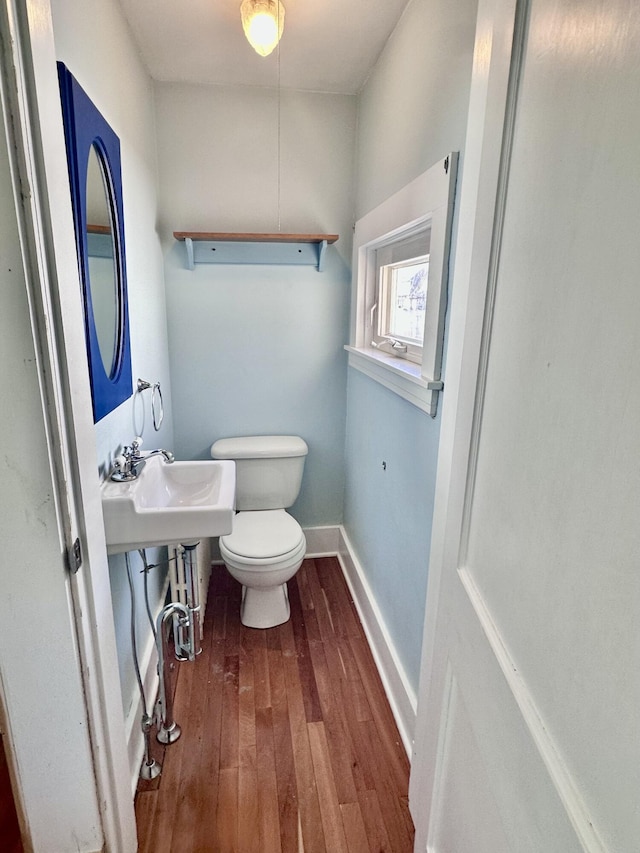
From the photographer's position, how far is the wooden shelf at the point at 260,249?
207 cm

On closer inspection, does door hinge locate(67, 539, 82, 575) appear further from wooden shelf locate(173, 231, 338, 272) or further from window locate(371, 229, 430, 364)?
wooden shelf locate(173, 231, 338, 272)

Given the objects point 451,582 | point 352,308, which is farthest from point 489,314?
point 352,308

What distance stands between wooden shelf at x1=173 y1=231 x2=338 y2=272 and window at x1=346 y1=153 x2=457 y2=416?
20 cm

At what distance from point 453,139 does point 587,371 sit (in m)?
0.95

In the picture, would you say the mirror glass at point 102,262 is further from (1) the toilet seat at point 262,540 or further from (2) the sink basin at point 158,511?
(1) the toilet seat at point 262,540

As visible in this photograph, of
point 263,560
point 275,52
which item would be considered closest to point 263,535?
point 263,560

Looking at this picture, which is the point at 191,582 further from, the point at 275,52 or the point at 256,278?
the point at 275,52

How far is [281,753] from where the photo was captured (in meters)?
1.51

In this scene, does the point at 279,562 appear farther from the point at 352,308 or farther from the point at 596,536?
the point at 596,536

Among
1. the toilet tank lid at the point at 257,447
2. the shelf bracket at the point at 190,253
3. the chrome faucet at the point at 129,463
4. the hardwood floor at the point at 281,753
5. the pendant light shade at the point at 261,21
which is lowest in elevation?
the hardwood floor at the point at 281,753

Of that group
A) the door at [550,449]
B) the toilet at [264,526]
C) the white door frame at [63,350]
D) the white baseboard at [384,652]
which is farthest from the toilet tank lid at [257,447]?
the door at [550,449]

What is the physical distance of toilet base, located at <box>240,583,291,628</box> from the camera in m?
2.07

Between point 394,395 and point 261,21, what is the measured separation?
124 centimetres

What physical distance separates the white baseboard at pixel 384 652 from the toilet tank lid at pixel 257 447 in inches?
24.0
